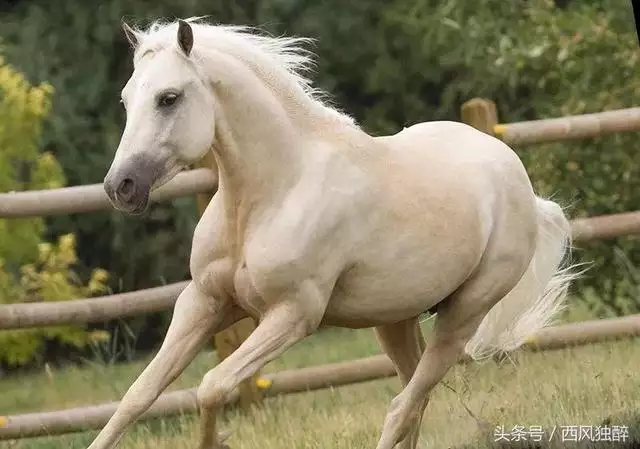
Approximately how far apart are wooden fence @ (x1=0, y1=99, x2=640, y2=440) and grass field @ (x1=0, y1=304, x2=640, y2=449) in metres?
0.08

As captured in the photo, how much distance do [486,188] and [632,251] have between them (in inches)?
137

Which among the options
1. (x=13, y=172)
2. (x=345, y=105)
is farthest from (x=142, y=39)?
(x=345, y=105)

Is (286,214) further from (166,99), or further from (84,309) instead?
(84,309)

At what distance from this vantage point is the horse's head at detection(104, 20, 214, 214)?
3.71m

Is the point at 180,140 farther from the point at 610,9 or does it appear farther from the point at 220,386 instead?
the point at 610,9

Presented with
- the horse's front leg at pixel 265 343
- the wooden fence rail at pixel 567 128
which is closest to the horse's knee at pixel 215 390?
the horse's front leg at pixel 265 343

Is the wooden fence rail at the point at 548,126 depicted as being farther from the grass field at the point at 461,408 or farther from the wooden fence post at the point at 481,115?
the grass field at the point at 461,408

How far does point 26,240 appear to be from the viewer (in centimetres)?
922

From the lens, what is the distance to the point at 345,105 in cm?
1262

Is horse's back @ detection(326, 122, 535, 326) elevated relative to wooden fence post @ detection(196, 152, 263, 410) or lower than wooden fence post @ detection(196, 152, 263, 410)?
elevated

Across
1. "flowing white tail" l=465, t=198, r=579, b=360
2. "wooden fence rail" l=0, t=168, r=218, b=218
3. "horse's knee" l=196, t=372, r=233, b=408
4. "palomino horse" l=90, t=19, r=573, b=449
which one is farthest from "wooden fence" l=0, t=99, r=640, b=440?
"horse's knee" l=196, t=372, r=233, b=408

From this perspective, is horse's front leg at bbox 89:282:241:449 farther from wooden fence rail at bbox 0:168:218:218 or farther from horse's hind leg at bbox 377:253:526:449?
wooden fence rail at bbox 0:168:218:218

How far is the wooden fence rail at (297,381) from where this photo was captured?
238 inches

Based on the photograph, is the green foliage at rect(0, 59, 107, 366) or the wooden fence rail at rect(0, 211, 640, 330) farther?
the green foliage at rect(0, 59, 107, 366)
